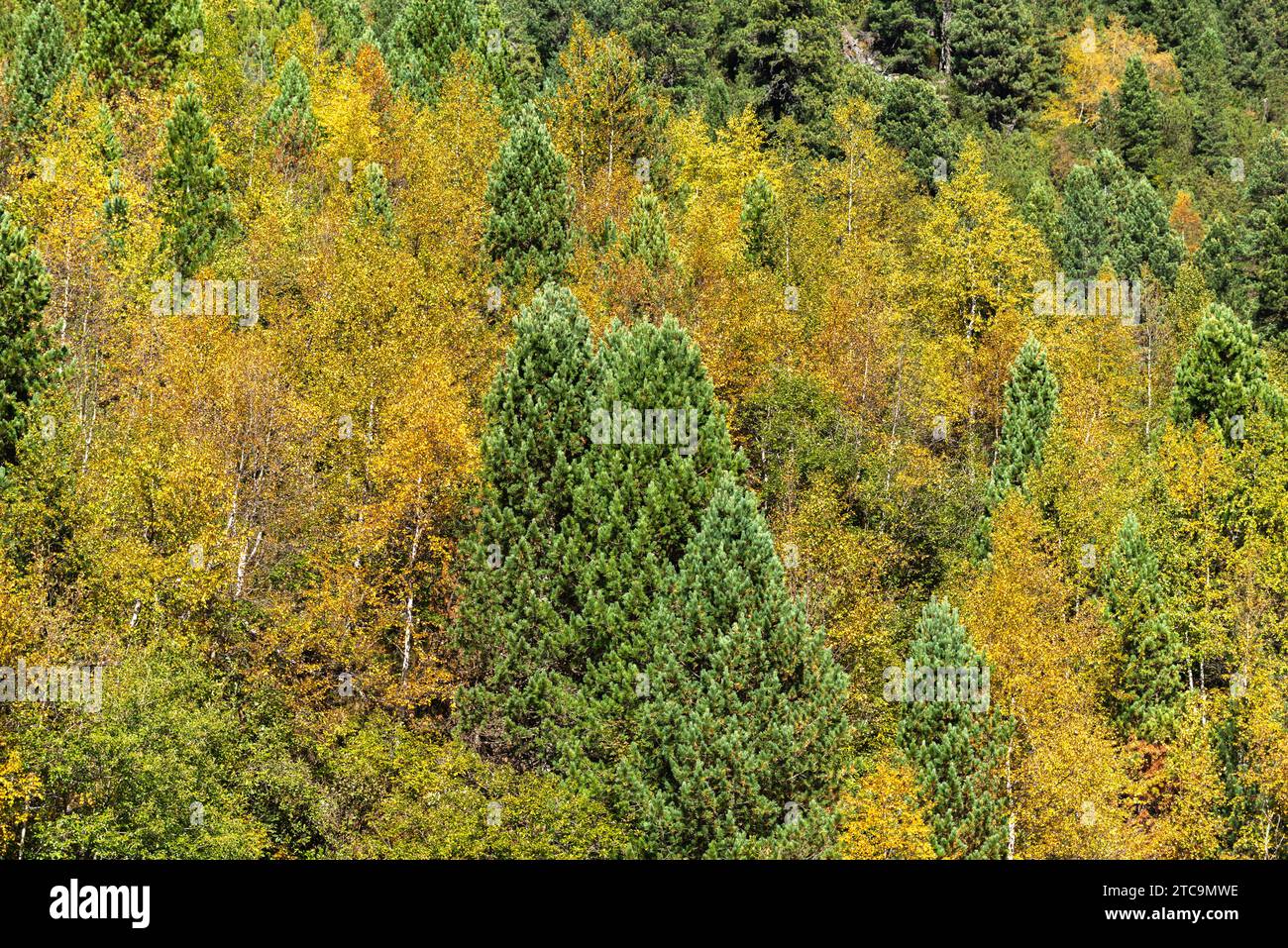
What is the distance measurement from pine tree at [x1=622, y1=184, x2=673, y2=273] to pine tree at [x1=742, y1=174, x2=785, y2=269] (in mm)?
12071

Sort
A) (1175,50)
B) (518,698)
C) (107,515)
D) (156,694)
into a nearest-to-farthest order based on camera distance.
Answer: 1. (156,694)
2. (107,515)
3. (518,698)
4. (1175,50)

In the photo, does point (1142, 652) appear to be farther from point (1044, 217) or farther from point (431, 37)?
point (431, 37)

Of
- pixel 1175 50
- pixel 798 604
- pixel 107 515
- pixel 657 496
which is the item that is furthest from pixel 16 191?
pixel 1175 50

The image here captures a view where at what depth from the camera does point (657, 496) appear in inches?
2005

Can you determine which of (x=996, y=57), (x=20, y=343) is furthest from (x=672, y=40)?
(x=20, y=343)

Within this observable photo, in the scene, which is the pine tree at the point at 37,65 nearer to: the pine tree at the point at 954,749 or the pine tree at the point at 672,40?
the pine tree at the point at 672,40

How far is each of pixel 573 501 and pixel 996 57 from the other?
270 ft

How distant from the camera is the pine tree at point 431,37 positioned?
292ft

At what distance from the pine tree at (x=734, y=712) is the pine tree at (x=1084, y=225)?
55613 millimetres

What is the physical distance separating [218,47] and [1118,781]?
216 feet

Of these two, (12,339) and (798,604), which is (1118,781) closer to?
(798,604)

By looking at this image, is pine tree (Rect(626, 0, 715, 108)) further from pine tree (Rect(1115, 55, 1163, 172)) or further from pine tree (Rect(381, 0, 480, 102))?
pine tree (Rect(1115, 55, 1163, 172))

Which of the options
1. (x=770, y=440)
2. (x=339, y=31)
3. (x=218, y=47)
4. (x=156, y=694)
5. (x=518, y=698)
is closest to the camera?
(x=156, y=694)

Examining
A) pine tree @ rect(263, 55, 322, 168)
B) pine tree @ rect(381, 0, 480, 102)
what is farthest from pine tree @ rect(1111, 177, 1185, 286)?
pine tree @ rect(263, 55, 322, 168)
